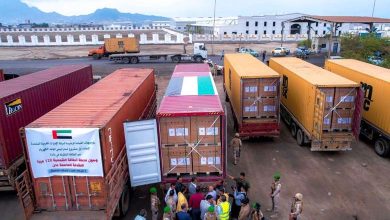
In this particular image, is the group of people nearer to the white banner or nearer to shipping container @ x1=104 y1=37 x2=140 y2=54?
the white banner

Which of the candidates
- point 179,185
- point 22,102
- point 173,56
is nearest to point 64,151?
point 179,185

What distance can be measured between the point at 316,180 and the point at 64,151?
861 centimetres

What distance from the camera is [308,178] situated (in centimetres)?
1134

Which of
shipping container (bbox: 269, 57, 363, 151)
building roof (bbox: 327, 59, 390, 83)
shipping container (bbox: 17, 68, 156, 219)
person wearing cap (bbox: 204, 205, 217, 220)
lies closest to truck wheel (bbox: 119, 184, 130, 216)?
shipping container (bbox: 17, 68, 156, 219)

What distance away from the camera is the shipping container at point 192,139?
348 inches

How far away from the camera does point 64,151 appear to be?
7.48 metres

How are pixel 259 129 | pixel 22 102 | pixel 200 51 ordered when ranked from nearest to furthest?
1. pixel 22 102
2. pixel 259 129
3. pixel 200 51

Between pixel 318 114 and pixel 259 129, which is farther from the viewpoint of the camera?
pixel 259 129

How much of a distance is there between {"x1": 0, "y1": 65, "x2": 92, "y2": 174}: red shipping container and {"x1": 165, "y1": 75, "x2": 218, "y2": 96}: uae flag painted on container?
16.5 feet

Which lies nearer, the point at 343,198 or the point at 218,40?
the point at 343,198

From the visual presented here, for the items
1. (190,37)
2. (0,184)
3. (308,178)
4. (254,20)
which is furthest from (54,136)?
(254,20)

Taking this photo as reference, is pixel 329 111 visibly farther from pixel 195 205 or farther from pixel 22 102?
pixel 22 102

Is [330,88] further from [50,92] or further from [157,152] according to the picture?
[50,92]

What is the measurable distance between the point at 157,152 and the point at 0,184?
5349 millimetres
